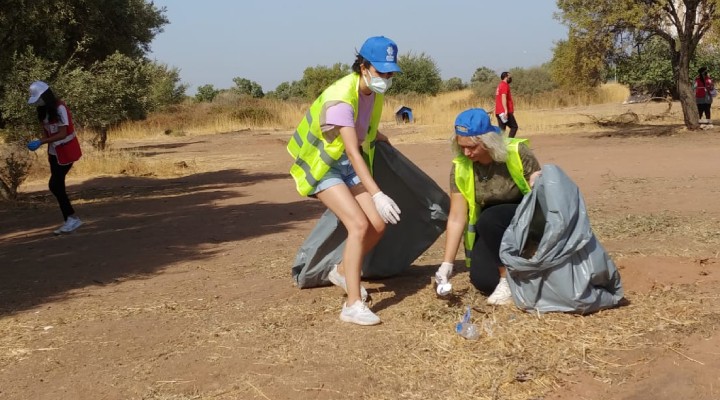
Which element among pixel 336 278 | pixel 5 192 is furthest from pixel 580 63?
pixel 336 278

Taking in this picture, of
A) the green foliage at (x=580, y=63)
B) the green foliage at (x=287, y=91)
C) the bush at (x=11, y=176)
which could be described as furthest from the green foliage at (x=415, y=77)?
the bush at (x=11, y=176)

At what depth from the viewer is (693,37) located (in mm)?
20016

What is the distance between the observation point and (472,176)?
5.11 m

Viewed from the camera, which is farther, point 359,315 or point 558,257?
→ point 359,315

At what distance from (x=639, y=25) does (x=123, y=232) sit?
14128mm

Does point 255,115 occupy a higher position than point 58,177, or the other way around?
point 58,177

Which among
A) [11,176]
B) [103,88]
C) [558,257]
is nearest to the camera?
[558,257]

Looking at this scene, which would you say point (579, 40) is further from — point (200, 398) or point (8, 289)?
point (200, 398)

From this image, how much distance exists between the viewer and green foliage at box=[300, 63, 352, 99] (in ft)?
178

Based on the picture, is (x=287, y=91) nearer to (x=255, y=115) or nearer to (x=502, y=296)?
(x=255, y=115)

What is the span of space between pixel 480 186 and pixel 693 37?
1696 centimetres

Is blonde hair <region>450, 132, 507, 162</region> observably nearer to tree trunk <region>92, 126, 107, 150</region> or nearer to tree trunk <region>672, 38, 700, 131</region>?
tree trunk <region>672, 38, 700, 131</region>

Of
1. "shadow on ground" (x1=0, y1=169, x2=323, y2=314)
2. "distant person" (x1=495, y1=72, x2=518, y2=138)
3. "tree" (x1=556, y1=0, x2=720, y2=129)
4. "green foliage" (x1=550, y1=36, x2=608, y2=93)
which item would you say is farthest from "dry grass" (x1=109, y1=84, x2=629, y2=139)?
"shadow on ground" (x1=0, y1=169, x2=323, y2=314)

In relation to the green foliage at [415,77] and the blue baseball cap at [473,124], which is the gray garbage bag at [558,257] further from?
the green foliage at [415,77]
